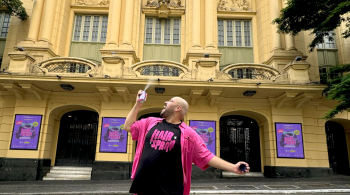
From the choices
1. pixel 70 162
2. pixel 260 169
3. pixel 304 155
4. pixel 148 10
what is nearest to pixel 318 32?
pixel 304 155

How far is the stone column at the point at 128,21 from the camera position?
1318cm

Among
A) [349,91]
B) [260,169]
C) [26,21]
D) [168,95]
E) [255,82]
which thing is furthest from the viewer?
[26,21]

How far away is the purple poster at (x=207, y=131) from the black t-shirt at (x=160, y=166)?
9205mm

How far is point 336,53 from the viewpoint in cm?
1414

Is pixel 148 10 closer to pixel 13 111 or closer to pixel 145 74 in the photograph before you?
pixel 145 74

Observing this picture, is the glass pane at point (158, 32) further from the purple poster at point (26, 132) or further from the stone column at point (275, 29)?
the purple poster at point (26, 132)

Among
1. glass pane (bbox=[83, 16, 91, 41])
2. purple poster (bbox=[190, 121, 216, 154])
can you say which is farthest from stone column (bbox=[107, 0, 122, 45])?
purple poster (bbox=[190, 121, 216, 154])

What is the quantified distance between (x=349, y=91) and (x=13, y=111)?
14548mm

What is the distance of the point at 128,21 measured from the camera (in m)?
13.4

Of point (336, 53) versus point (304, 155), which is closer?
point (304, 155)

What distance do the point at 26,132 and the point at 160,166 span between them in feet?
37.3

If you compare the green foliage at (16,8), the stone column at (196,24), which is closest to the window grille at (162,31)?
the stone column at (196,24)

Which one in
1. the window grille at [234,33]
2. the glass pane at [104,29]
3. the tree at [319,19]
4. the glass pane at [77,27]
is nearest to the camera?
the tree at [319,19]

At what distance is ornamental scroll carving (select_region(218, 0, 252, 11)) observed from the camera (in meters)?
14.9
